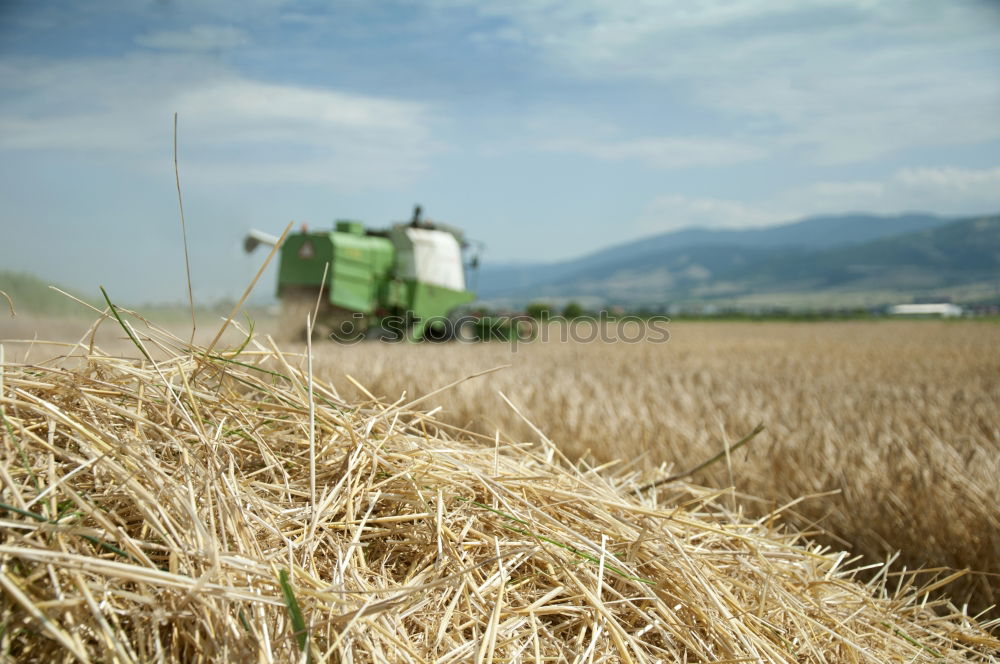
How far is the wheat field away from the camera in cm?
296

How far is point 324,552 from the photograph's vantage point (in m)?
1.34

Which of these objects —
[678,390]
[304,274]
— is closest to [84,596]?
[678,390]

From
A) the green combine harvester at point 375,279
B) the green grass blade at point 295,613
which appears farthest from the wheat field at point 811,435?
the green combine harvester at point 375,279

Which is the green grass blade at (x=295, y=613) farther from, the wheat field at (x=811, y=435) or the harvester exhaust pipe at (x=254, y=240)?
the harvester exhaust pipe at (x=254, y=240)

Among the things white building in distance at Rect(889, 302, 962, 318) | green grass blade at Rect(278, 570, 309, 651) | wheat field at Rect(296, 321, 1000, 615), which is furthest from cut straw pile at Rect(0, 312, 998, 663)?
white building in distance at Rect(889, 302, 962, 318)

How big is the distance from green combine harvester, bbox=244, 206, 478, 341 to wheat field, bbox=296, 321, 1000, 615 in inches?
180

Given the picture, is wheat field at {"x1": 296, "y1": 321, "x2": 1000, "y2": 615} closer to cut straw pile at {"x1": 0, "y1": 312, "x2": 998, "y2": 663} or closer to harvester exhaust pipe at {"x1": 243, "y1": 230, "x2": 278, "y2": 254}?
cut straw pile at {"x1": 0, "y1": 312, "x2": 998, "y2": 663}

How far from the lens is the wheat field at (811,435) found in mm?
2961

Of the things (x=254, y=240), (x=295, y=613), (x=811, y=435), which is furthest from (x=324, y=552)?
(x=254, y=240)

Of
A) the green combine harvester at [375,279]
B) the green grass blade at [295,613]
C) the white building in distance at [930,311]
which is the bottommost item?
the white building in distance at [930,311]

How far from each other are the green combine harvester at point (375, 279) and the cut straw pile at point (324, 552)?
9.50m

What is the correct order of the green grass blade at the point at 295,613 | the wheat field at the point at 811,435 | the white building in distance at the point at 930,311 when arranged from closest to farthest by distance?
the green grass blade at the point at 295,613 < the wheat field at the point at 811,435 < the white building in distance at the point at 930,311

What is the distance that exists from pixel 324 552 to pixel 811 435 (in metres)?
3.34

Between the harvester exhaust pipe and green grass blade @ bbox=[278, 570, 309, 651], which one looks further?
the harvester exhaust pipe
